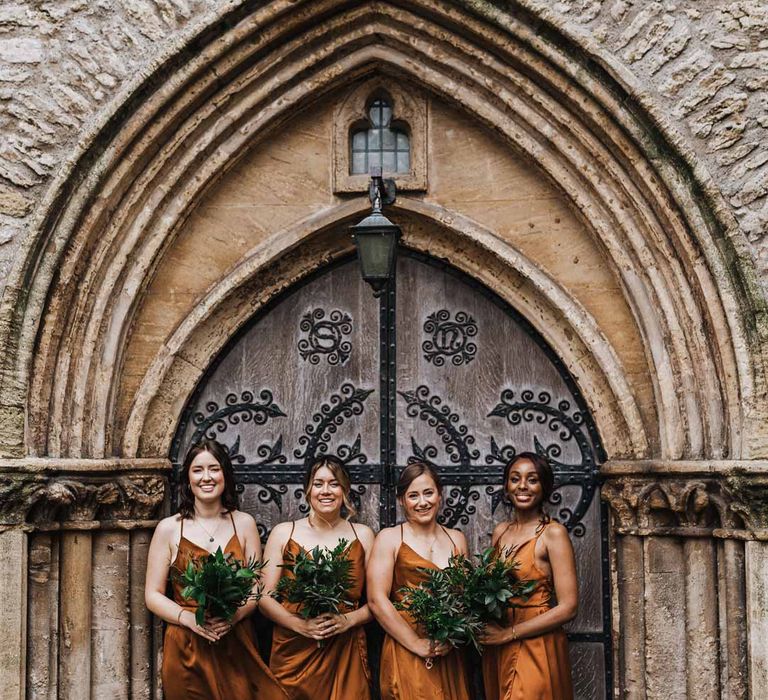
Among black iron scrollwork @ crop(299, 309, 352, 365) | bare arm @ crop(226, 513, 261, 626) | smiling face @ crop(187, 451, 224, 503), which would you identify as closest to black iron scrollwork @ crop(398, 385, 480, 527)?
black iron scrollwork @ crop(299, 309, 352, 365)

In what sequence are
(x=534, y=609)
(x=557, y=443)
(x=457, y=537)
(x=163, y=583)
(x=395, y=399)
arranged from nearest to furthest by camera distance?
(x=534, y=609)
(x=163, y=583)
(x=457, y=537)
(x=557, y=443)
(x=395, y=399)

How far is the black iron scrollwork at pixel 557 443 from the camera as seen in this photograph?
591cm

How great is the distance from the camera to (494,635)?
5414 mm

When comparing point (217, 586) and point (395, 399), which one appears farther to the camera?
point (395, 399)

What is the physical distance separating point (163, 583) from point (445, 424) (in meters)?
1.56

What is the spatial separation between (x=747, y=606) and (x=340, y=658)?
5.93 ft

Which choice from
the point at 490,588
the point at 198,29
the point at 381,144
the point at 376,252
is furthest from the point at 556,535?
the point at 198,29

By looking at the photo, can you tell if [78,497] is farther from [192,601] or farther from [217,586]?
[217,586]

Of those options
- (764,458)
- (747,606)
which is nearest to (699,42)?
(764,458)

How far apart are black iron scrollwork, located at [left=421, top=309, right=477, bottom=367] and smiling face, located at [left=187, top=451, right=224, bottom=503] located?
122cm

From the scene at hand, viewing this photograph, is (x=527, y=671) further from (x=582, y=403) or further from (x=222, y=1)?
(x=222, y=1)

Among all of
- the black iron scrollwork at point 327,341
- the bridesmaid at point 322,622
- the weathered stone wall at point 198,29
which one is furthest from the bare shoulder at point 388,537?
the weathered stone wall at point 198,29

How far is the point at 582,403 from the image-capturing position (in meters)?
5.94

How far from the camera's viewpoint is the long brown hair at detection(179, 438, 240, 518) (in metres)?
5.57
